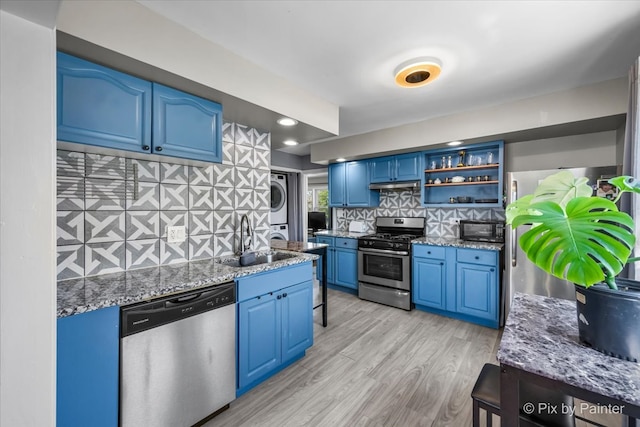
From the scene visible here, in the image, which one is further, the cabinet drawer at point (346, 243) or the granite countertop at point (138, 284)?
the cabinet drawer at point (346, 243)

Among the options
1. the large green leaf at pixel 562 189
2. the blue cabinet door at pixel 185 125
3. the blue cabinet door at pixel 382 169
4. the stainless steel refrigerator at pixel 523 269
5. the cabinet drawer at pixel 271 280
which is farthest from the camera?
the blue cabinet door at pixel 382 169

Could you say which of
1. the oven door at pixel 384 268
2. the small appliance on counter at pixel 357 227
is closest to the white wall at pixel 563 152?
the oven door at pixel 384 268

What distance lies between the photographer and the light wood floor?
1701mm

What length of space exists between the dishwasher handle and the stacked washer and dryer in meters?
3.53

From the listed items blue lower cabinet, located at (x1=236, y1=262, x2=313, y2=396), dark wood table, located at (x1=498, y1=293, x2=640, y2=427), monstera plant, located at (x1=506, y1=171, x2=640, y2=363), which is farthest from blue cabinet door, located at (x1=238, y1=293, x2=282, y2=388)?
monstera plant, located at (x1=506, y1=171, x2=640, y2=363)

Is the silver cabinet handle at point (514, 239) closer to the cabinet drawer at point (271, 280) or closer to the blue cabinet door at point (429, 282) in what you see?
the blue cabinet door at point (429, 282)

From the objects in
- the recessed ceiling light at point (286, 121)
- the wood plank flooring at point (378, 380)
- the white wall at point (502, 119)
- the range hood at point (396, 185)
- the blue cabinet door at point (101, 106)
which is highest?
the white wall at point (502, 119)

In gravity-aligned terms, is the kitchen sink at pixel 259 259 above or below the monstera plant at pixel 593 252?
below

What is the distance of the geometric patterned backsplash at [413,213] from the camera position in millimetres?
3518

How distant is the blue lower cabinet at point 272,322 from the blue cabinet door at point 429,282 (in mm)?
1696

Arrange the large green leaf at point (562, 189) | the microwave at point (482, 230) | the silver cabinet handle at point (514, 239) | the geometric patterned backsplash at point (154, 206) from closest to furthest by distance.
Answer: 1. the large green leaf at point (562, 189)
2. the geometric patterned backsplash at point (154, 206)
3. the silver cabinet handle at point (514, 239)
4. the microwave at point (482, 230)

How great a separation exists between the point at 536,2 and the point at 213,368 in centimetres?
278

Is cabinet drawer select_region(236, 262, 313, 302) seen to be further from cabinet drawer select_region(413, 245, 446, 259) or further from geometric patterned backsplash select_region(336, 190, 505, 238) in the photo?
geometric patterned backsplash select_region(336, 190, 505, 238)

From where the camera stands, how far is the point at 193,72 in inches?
65.3
